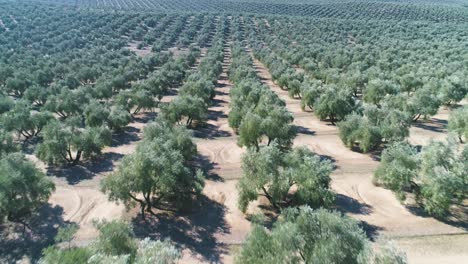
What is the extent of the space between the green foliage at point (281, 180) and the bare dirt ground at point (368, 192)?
5.67m

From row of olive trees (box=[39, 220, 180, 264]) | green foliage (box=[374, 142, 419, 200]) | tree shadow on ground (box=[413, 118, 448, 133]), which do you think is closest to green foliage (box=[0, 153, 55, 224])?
row of olive trees (box=[39, 220, 180, 264])

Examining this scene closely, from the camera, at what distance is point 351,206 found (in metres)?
40.2

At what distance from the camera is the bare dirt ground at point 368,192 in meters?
35.9

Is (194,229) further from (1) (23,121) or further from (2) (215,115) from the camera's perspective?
(2) (215,115)

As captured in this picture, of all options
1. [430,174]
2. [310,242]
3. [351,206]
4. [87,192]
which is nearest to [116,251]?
[310,242]

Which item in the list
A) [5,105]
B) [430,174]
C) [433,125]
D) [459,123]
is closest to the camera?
[430,174]

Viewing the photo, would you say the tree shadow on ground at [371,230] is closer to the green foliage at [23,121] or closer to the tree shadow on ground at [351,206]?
the tree shadow on ground at [351,206]

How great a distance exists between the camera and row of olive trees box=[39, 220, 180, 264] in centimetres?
2155

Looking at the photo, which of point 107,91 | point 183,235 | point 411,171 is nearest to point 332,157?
point 411,171

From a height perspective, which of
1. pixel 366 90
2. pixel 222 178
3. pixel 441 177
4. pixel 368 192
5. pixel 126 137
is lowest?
pixel 126 137

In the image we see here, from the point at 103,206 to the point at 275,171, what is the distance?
1989cm

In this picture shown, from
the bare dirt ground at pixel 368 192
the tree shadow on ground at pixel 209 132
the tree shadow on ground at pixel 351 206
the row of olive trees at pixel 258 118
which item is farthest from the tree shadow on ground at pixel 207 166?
the bare dirt ground at pixel 368 192

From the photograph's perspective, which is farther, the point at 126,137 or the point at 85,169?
the point at 126,137

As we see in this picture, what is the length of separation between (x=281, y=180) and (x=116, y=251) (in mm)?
18402
